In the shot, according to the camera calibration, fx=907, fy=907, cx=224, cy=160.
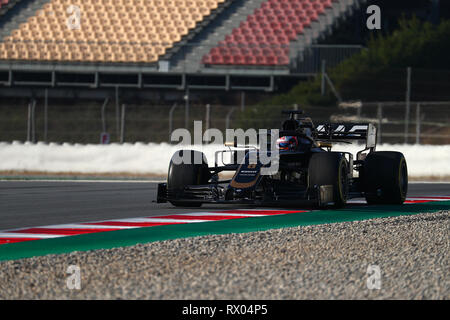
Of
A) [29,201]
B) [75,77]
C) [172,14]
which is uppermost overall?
[172,14]

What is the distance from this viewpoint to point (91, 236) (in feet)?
32.5

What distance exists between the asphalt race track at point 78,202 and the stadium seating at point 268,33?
12230mm

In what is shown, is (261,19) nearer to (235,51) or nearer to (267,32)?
(267,32)

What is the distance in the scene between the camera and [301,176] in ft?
42.6

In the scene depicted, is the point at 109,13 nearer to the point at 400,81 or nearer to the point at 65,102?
the point at 65,102

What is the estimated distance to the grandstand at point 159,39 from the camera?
103 feet

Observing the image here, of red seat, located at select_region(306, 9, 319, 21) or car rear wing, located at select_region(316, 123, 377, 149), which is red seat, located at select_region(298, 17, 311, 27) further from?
car rear wing, located at select_region(316, 123, 377, 149)

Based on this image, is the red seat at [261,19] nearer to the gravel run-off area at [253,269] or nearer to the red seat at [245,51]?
the red seat at [245,51]

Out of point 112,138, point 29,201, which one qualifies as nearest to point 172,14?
point 112,138

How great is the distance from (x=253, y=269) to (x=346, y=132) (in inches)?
271

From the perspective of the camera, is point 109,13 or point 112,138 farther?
point 109,13

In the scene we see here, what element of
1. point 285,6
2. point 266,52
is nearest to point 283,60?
point 266,52

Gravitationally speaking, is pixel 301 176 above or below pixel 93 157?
above
